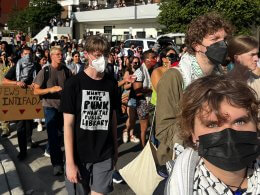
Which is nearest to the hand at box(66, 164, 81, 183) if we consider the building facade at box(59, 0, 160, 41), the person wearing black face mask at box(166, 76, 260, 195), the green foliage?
the person wearing black face mask at box(166, 76, 260, 195)

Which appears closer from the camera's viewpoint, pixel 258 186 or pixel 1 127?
pixel 258 186

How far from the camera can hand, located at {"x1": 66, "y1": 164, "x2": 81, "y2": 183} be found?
305cm

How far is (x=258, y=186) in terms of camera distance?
1451 mm

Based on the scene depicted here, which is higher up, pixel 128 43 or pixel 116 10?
pixel 116 10

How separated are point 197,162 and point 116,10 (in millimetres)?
42900

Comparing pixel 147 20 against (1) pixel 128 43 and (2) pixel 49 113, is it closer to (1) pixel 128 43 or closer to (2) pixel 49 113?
(1) pixel 128 43

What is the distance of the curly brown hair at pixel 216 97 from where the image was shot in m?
1.42

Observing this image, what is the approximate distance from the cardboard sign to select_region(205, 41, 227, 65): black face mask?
4.26 metres

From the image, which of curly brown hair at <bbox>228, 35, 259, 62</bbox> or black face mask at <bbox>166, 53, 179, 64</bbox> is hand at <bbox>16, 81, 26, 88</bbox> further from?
curly brown hair at <bbox>228, 35, 259, 62</bbox>

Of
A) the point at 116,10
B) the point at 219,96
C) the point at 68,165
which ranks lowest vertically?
the point at 68,165

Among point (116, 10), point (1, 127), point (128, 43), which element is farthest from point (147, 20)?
point (1, 127)

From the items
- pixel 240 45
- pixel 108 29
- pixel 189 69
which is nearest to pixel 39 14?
pixel 108 29

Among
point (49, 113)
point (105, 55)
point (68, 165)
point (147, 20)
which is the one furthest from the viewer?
point (147, 20)

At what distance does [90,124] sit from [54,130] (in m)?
2.25
